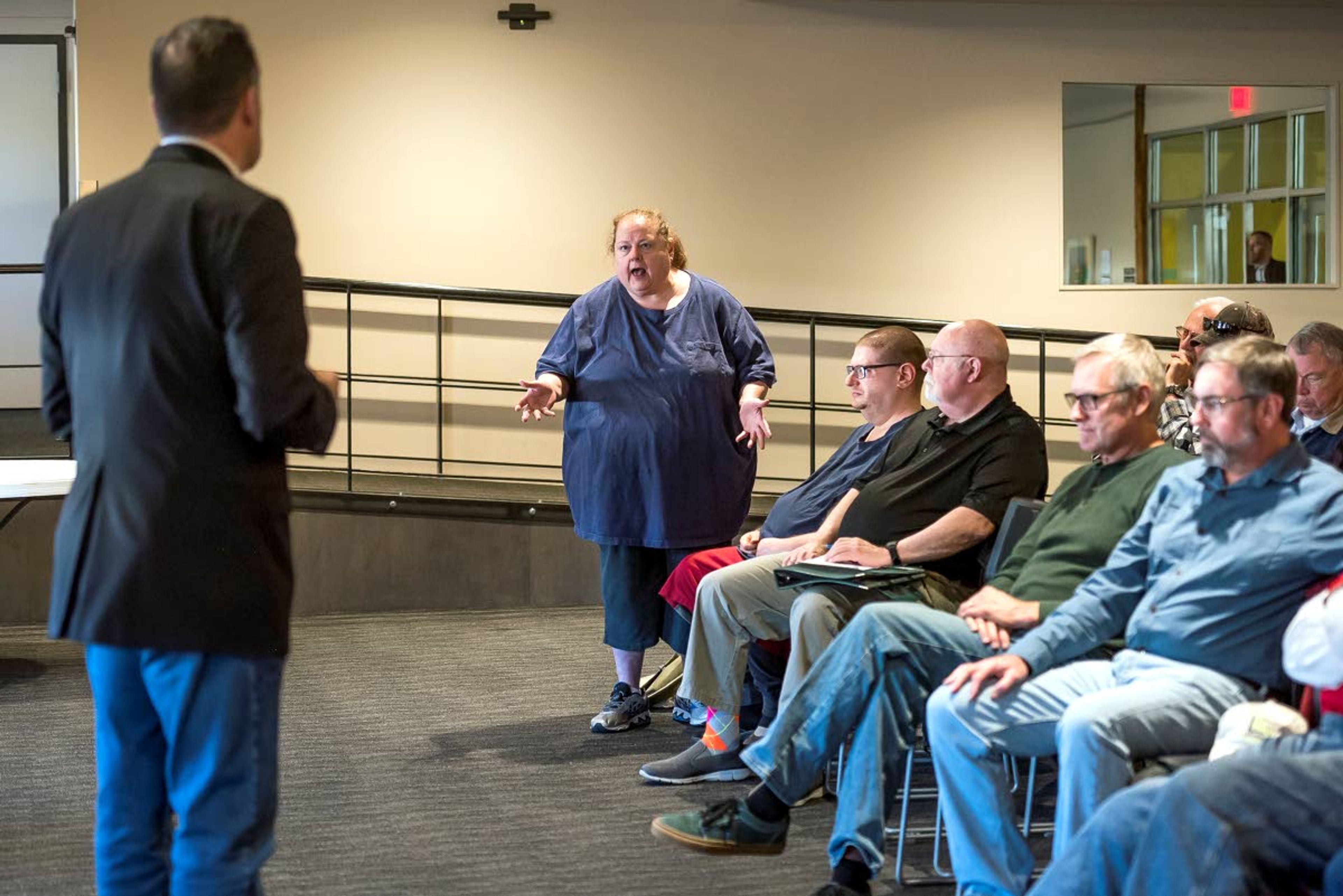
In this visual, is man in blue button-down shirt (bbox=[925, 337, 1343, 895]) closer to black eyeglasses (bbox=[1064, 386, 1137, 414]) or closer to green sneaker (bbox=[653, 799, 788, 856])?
black eyeglasses (bbox=[1064, 386, 1137, 414])

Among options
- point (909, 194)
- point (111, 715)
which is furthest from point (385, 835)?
point (909, 194)

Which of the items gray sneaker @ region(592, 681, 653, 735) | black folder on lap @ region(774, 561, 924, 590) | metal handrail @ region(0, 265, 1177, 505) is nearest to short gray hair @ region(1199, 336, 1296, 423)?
black folder on lap @ region(774, 561, 924, 590)

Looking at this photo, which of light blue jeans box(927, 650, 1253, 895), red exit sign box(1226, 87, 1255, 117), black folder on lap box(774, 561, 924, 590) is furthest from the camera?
red exit sign box(1226, 87, 1255, 117)

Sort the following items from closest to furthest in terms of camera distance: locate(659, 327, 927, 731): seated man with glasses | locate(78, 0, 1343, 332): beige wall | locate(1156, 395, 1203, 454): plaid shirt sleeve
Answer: locate(659, 327, 927, 731): seated man with glasses
locate(1156, 395, 1203, 454): plaid shirt sleeve
locate(78, 0, 1343, 332): beige wall

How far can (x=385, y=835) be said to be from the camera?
351cm

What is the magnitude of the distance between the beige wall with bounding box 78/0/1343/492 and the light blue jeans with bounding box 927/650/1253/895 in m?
4.79

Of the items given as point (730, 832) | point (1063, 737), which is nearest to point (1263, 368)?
point (1063, 737)

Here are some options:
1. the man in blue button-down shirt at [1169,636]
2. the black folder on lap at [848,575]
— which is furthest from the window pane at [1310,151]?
the man in blue button-down shirt at [1169,636]

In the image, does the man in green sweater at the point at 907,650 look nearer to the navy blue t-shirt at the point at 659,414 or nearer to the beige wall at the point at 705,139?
the navy blue t-shirt at the point at 659,414

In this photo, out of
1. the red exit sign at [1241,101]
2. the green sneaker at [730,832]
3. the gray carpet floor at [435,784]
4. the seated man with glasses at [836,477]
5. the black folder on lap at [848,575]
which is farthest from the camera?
the red exit sign at [1241,101]

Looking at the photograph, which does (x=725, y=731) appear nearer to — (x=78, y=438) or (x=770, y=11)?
(x=78, y=438)

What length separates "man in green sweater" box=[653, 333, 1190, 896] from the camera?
3.02m

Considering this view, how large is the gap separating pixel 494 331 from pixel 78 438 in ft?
17.3

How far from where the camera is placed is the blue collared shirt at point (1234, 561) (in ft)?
8.66
